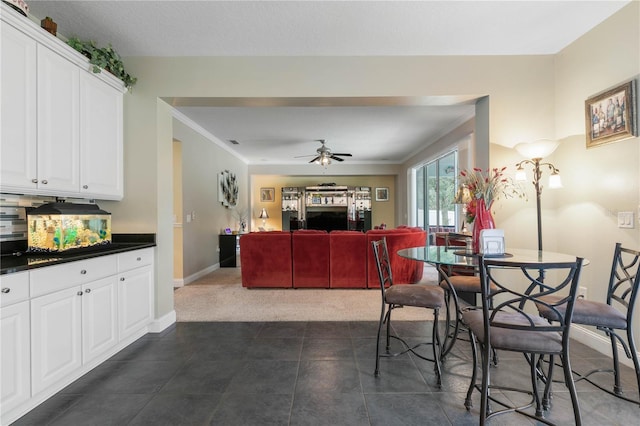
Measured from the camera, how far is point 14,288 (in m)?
1.59

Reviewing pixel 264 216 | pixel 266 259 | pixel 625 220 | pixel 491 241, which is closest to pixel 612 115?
pixel 625 220

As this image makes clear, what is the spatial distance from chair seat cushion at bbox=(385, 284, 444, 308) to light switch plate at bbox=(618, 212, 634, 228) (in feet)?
5.06

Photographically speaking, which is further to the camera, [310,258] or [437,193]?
[437,193]

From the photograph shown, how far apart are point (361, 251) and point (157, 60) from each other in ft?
11.5

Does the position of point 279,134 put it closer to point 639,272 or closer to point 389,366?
point 389,366

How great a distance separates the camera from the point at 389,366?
2.25 metres

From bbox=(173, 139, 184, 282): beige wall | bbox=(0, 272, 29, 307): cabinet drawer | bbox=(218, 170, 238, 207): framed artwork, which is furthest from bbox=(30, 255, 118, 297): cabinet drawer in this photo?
bbox=(218, 170, 238, 207): framed artwork

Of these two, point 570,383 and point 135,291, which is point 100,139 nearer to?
point 135,291

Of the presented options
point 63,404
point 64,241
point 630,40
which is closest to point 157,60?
point 64,241

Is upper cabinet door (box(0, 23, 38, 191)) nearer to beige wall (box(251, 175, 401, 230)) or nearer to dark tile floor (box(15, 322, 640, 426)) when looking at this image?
dark tile floor (box(15, 322, 640, 426))

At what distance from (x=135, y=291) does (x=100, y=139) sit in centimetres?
140

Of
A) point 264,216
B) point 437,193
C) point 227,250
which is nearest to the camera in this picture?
point 227,250

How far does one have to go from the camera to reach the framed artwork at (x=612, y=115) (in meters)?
2.18

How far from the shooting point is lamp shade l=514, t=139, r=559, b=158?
8.41ft
